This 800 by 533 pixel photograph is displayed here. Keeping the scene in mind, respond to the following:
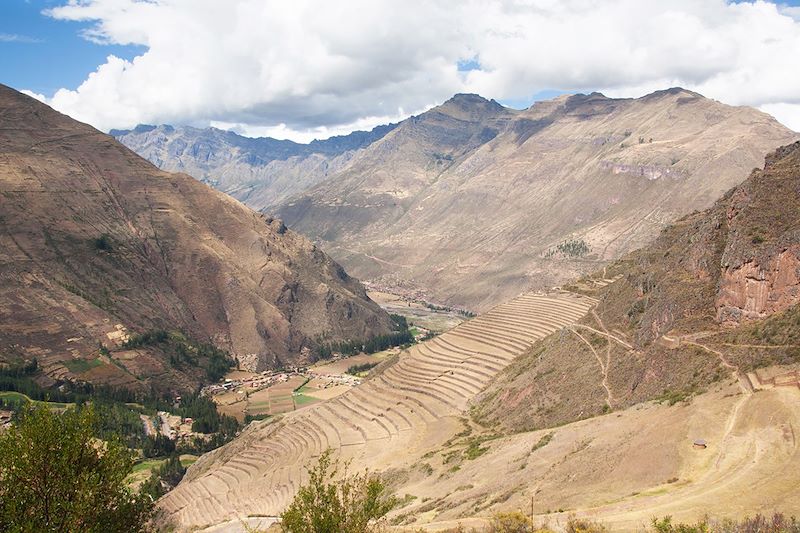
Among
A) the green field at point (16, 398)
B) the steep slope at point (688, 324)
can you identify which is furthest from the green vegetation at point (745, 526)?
the green field at point (16, 398)

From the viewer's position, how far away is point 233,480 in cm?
6750

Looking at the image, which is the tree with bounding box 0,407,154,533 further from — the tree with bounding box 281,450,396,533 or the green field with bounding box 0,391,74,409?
the green field with bounding box 0,391,74,409

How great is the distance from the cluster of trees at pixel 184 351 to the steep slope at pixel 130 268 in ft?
6.11

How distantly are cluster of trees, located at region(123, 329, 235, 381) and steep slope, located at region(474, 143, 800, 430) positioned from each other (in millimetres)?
88298

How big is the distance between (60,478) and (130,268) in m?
136

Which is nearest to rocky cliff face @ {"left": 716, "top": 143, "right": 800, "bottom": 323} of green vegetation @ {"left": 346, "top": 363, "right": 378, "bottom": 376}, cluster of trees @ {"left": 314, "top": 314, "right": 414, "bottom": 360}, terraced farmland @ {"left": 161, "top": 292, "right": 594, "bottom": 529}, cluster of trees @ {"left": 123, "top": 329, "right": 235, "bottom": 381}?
terraced farmland @ {"left": 161, "top": 292, "right": 594, "bottom": 529}

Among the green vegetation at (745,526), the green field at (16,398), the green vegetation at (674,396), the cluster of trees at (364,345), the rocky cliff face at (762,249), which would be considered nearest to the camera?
the green vegetation at (745,526)

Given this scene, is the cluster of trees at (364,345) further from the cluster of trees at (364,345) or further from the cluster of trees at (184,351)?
the cluster of trees at (184,351)

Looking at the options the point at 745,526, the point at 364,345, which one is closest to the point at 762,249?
the point at 745,526

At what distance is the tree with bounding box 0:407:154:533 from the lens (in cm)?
1902

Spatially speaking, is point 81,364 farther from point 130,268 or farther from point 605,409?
point 605,409

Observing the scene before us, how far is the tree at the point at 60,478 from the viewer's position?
1902 cm

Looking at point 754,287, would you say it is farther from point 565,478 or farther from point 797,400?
point 565,478

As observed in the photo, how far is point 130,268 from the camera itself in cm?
14362
